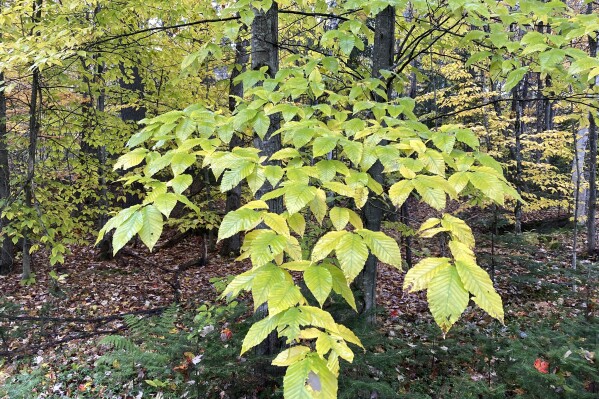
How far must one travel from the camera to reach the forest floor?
2811 millimetres

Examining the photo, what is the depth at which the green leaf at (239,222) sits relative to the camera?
4.12ft

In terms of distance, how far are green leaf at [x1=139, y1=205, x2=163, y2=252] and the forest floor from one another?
1.89 meters

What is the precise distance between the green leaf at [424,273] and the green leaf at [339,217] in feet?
1.22

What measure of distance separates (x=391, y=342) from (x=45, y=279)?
823 centimetres

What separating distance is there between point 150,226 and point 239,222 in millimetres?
325

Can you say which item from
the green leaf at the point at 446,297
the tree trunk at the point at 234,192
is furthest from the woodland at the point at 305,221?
the tree trunk at the point at 234,192

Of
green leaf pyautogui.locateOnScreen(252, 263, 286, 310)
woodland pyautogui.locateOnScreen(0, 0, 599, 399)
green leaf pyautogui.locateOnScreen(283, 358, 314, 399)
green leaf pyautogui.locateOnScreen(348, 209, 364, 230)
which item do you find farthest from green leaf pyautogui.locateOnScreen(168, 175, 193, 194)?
green leaf pyautogui.locateOnScreen(283, 358, 314, 399)

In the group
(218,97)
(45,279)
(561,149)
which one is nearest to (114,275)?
(45,279)

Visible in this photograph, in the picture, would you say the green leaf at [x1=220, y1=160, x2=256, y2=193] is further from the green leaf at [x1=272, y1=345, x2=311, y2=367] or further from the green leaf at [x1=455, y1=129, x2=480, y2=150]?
the green leaf at [x1=455, y1=129, x2=480, y2=150]

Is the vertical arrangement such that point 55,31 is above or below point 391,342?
above

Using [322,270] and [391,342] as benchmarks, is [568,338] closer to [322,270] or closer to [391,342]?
[391,342]

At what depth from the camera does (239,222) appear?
1.29 meters

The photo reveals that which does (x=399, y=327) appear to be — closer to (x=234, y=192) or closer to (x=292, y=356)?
(x=292, y=356)

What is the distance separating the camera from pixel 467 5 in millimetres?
1905
